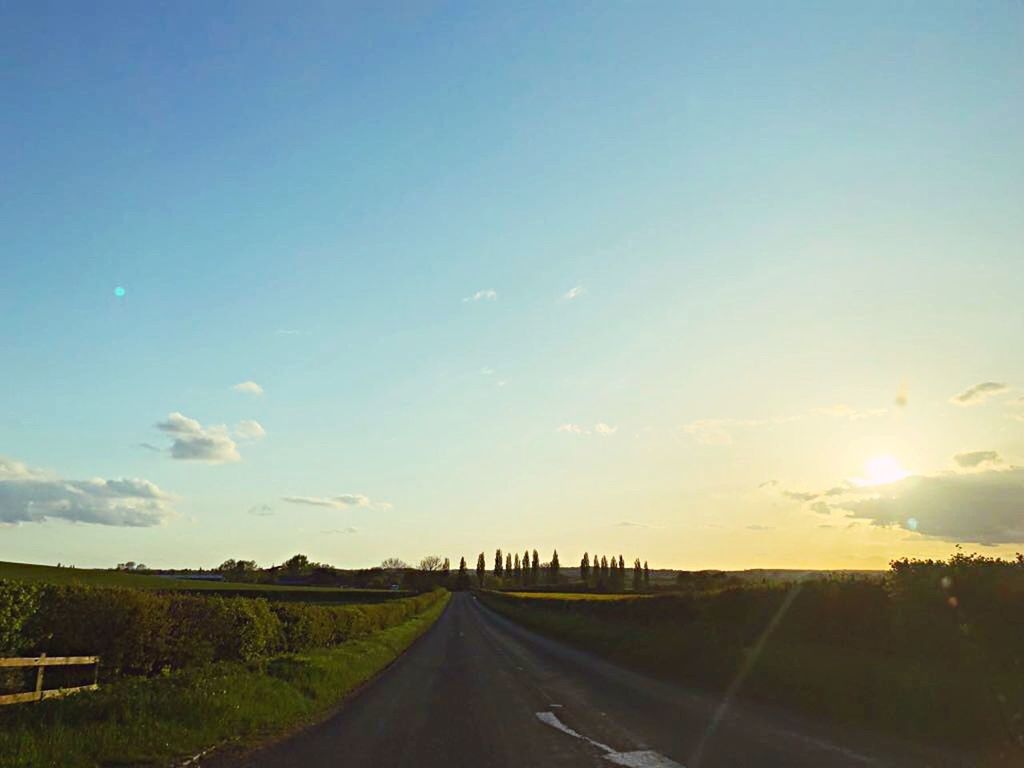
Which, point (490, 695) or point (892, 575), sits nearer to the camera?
point (490, 695)

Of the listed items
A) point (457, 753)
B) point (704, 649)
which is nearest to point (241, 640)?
point (457, 753)

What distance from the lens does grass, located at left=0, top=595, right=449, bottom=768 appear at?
33.6 feet

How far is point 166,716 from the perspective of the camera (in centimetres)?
1259

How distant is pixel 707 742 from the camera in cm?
1183

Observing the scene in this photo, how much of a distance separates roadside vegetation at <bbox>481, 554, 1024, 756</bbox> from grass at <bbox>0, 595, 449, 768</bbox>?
1113 centimetres

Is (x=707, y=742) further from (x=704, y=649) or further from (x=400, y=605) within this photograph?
(x=400, y=605)

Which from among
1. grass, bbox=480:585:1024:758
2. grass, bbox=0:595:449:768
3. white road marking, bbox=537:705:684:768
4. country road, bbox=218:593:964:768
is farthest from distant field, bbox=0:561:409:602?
grass, bbox=480:585:1024:758

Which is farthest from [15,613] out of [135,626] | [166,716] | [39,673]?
[166,716]

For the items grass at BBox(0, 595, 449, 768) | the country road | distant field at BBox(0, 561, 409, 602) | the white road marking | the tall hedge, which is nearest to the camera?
the white road marking

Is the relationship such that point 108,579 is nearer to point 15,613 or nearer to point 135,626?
point 135,626

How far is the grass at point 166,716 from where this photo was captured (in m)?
10.2

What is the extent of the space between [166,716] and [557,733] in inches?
276

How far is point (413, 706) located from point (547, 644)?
25.4m

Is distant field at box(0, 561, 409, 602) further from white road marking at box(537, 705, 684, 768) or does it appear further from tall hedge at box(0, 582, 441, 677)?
white road marking at box(537, 705, 684, 768)
